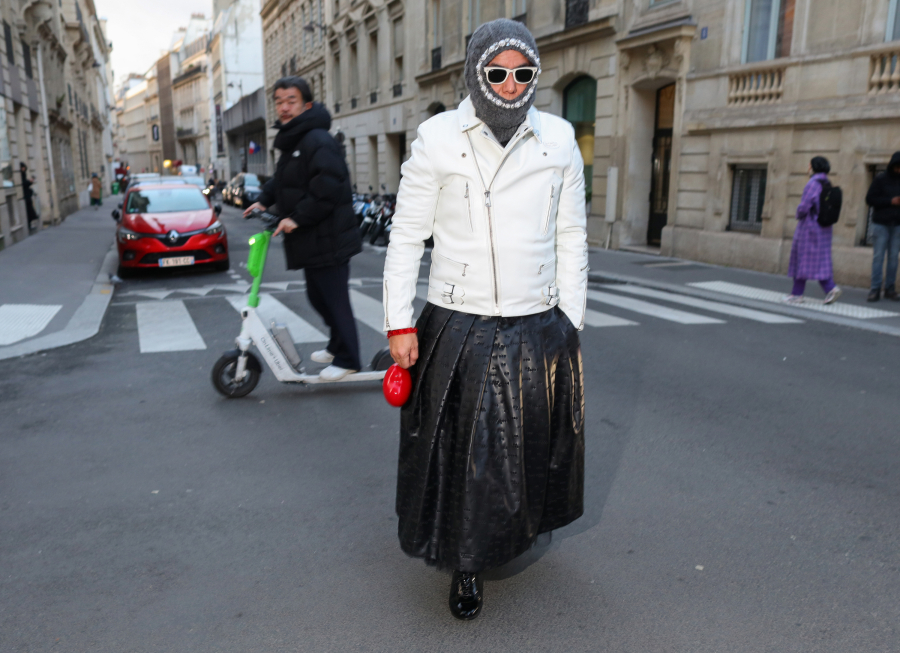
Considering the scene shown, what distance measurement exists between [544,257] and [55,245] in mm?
16304

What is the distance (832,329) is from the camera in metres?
7.87

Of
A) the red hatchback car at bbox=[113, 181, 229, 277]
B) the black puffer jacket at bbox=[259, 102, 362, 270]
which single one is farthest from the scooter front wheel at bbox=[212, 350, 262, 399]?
the red hatchback car at bbox=[113, 181, 229, 277]

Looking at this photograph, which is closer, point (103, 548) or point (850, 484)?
point (103, 548)

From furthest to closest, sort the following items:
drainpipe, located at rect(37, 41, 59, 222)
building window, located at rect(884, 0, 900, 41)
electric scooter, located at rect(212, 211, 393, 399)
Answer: drainpipe, located at rect(37, 41, 59, 222), building window, located at rect(884, 0, 900, 41), electric scooter, located at rect(212, 211, 393, 399)

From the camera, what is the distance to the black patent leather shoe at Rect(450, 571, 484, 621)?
2.65 metres

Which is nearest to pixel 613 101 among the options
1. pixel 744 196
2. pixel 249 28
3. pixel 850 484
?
pixel 744 196

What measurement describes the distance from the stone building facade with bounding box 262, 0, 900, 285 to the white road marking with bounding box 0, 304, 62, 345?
10.3 metres

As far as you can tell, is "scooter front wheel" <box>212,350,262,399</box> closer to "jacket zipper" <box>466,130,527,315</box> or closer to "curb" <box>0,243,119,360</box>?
"curb" <box>0,243,119,360</box>

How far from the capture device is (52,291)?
398 inches

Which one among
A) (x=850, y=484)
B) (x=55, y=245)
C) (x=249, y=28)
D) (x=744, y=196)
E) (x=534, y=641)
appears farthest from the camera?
(x=249, y=28)

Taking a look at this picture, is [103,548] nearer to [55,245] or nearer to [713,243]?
[713,243]

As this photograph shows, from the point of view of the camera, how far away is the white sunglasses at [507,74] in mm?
2379

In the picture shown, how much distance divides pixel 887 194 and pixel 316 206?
734 centimetres

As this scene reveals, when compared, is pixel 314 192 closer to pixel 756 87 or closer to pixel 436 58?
pixel 756 87
